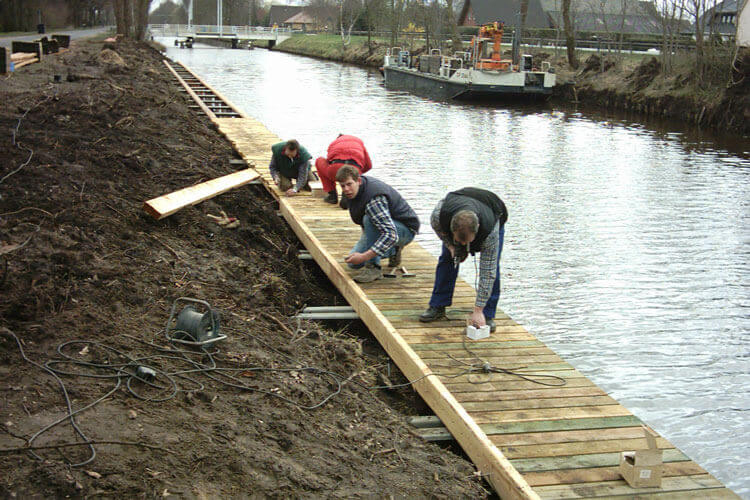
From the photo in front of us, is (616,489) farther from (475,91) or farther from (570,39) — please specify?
(570,39)

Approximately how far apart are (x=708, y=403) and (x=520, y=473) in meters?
3.05

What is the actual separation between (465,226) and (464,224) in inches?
0.6

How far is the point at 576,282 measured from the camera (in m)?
9.02

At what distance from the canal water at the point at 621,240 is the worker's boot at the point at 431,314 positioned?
65.9 inches

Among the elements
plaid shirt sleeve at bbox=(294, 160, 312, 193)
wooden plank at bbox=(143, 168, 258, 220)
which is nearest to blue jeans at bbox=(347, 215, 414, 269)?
wooden plank at bbox=(143, 168, 258, 220)

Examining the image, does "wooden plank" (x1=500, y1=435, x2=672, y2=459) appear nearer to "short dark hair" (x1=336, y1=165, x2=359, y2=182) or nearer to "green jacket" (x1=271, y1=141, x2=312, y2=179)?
"short dark hair" (x1=336, y1=165, x2=359, y2=182)

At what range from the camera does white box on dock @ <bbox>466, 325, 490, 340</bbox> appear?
555 cm

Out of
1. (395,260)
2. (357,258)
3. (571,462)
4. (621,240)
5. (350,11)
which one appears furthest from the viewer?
(350,11)

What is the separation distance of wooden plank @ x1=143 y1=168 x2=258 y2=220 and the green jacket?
575mm

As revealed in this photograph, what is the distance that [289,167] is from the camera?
10.0 metres

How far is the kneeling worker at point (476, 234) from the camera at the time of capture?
4.80 m

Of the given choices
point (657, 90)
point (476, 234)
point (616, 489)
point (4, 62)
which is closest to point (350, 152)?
point (476, 234)

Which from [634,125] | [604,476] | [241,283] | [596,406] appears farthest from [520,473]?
[634,125]

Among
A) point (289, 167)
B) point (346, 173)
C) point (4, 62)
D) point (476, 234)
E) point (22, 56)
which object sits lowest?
point (289, 167)
